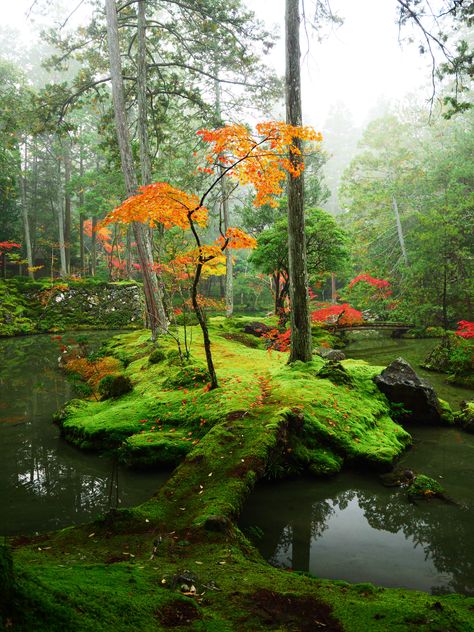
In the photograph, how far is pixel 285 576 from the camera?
2.69m

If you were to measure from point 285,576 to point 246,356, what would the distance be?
299 inches

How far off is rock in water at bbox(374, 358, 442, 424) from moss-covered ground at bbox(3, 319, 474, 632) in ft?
0.87

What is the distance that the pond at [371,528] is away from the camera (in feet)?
10.7

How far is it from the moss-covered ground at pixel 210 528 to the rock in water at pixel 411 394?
0.87ft

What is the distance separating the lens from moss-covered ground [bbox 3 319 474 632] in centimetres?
190

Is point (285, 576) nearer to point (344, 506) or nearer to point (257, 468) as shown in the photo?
point (257, 468)

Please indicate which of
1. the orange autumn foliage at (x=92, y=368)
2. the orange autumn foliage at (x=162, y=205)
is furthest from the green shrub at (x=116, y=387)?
the orange autumn foliage at (x=162, y=205)

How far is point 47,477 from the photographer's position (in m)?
4.99

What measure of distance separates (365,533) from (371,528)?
0.41 ft

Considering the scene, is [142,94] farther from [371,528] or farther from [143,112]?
[371,528]

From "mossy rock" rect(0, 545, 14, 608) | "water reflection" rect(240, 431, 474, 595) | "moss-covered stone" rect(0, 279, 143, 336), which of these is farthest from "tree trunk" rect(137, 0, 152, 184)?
"mossy rock" rect(0, 545, 14, 608)

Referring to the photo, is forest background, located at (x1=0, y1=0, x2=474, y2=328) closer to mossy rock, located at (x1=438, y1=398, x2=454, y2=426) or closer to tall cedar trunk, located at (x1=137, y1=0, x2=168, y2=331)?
tall cedar trunk, located at (x1=137, y1=0, x2=168, y2=331)

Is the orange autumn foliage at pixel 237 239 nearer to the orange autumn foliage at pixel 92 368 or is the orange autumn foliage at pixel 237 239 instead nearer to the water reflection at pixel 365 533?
the water reflection at pixel 365 533

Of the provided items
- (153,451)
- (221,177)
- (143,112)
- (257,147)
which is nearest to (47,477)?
(153,451)
